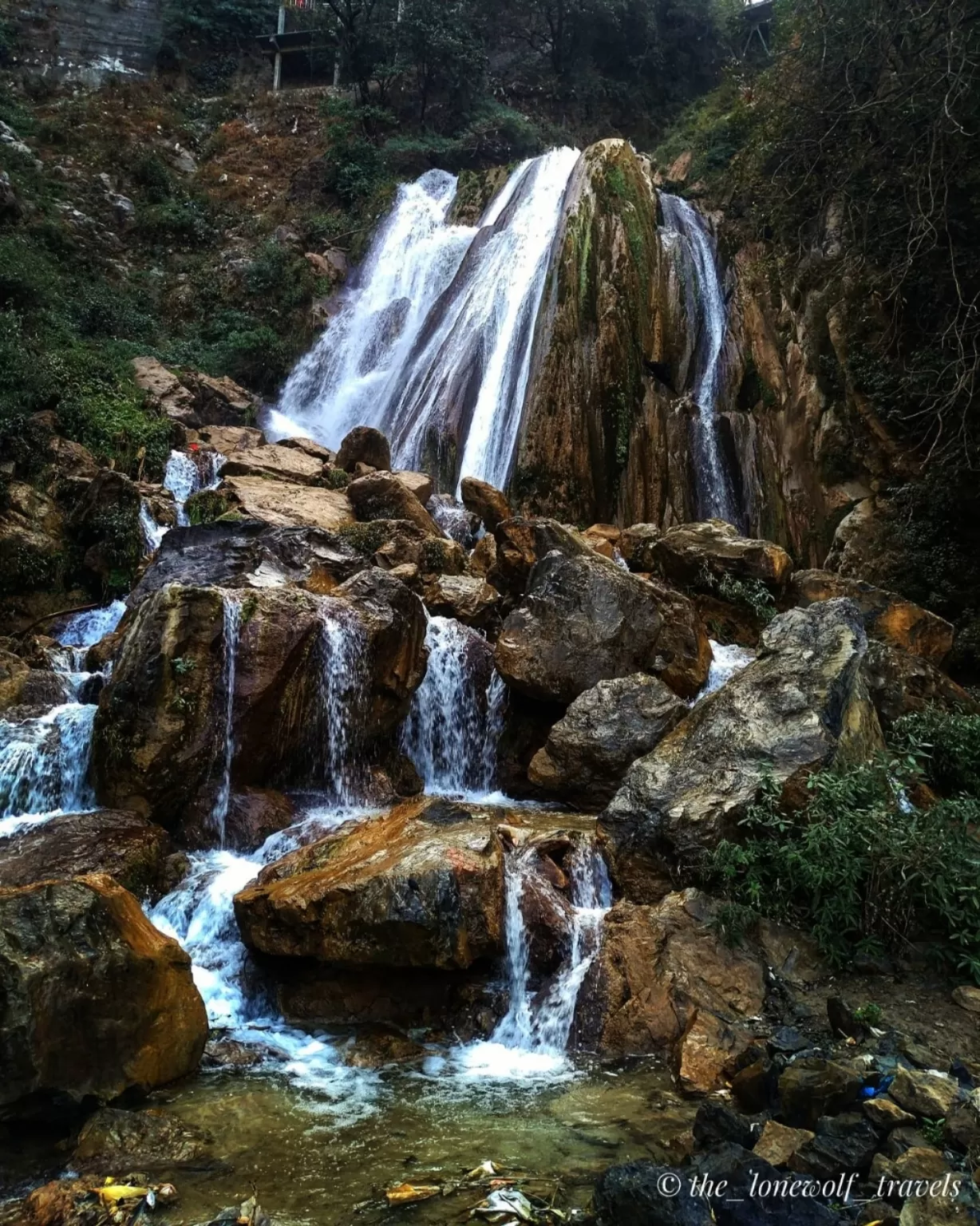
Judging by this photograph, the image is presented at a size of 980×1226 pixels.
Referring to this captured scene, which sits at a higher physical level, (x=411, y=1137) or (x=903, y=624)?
(x=903, y=624)

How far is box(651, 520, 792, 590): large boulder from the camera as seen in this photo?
39.6 feet

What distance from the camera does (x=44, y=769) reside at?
8.20 m

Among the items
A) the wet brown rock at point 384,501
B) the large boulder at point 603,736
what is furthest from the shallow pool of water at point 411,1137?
the wet brown rock at point 384,501

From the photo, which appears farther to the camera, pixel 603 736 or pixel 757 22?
pixel 757 22

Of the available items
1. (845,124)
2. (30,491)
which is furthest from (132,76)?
(845,124)

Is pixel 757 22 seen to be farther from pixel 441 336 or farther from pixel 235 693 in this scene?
pixel 235 693

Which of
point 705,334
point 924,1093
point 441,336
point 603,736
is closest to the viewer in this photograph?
point 924,1093

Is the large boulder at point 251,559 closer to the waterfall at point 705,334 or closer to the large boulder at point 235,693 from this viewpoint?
the large boulder at point 235,693

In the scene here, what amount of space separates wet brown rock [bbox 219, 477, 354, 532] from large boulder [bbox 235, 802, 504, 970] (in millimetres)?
7229

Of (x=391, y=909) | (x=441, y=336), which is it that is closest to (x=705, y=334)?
(x=441, y=336)

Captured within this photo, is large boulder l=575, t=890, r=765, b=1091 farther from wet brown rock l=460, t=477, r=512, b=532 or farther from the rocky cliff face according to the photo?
the rocky cliff face

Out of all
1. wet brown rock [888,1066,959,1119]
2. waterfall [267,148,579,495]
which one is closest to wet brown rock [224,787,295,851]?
wet brown rock [888,1066,959,1119]

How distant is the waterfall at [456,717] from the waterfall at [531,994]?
131 inches

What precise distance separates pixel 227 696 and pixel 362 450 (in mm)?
9342
